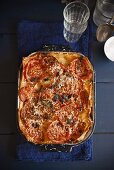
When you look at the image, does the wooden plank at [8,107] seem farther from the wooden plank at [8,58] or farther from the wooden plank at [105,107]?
the wooden plank at [105,107]

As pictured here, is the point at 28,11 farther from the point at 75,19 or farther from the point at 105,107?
the point at 105,107

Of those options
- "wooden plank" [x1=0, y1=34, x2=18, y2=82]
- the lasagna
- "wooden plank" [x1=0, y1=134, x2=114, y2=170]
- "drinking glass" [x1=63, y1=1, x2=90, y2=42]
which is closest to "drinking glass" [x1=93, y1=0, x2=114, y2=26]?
"drinking glass" [x1=63, y1=1, x2=90, y2=42]

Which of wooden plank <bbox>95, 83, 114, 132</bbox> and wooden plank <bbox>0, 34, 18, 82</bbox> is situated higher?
wooden plank <bbox>0, 34, 18, 82</bbox>

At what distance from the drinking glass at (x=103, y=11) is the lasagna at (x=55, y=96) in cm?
16

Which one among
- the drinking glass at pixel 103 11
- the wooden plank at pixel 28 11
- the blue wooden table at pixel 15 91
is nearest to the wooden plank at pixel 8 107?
the blue wooden table at pixel 15 91

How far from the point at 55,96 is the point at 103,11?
340mm

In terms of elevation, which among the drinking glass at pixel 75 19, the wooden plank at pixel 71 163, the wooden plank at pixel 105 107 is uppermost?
the drinking glass at pixel 75 19

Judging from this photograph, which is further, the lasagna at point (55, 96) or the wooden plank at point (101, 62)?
the wooden plank at point (101, 62)

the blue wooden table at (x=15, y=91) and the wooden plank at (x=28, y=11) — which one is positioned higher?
the wooden plank at (x=28, y=11)

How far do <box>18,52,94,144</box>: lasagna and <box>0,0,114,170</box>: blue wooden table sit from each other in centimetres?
9

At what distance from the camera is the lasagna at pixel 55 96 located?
1.64m

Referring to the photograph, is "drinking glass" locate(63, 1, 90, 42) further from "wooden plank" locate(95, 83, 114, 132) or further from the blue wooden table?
"wooden plank" locate(95, 83, 114, 132)

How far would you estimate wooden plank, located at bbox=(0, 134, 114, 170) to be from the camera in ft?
5.58

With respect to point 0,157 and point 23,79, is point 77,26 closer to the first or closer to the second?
point 23,79
